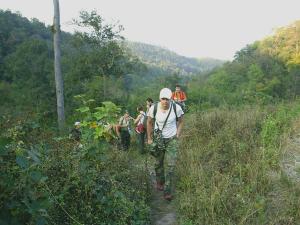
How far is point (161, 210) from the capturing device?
6.01 metres

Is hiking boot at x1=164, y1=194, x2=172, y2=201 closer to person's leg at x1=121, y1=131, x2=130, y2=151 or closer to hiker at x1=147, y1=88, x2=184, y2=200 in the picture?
hiker at x1=147, y1=88, x2=184, y2=200

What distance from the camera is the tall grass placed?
515cm

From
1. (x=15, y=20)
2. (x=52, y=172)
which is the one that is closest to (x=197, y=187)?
(x=52, y=172)

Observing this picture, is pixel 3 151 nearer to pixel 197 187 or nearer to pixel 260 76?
pixel 197 187

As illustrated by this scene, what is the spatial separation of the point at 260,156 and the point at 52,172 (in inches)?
136

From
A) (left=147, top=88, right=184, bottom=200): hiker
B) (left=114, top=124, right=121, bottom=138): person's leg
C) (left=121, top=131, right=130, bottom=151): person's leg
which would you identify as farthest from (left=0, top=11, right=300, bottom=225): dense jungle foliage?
(left=114, top=124, right=121, bottom=138): person's leg

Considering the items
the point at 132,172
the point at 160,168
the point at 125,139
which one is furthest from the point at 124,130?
the point at 160,168

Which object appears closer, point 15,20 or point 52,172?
point 52,172

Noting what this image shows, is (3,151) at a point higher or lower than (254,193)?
higher

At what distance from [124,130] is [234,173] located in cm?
472

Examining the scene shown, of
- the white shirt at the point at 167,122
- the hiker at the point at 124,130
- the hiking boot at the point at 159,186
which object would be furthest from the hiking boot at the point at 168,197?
the hiker at the point at 124,130

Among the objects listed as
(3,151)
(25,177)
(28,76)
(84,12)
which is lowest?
(28,76)

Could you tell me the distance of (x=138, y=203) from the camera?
566 cm

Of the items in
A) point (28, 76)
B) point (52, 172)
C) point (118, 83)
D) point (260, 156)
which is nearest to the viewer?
point (52, 172)
